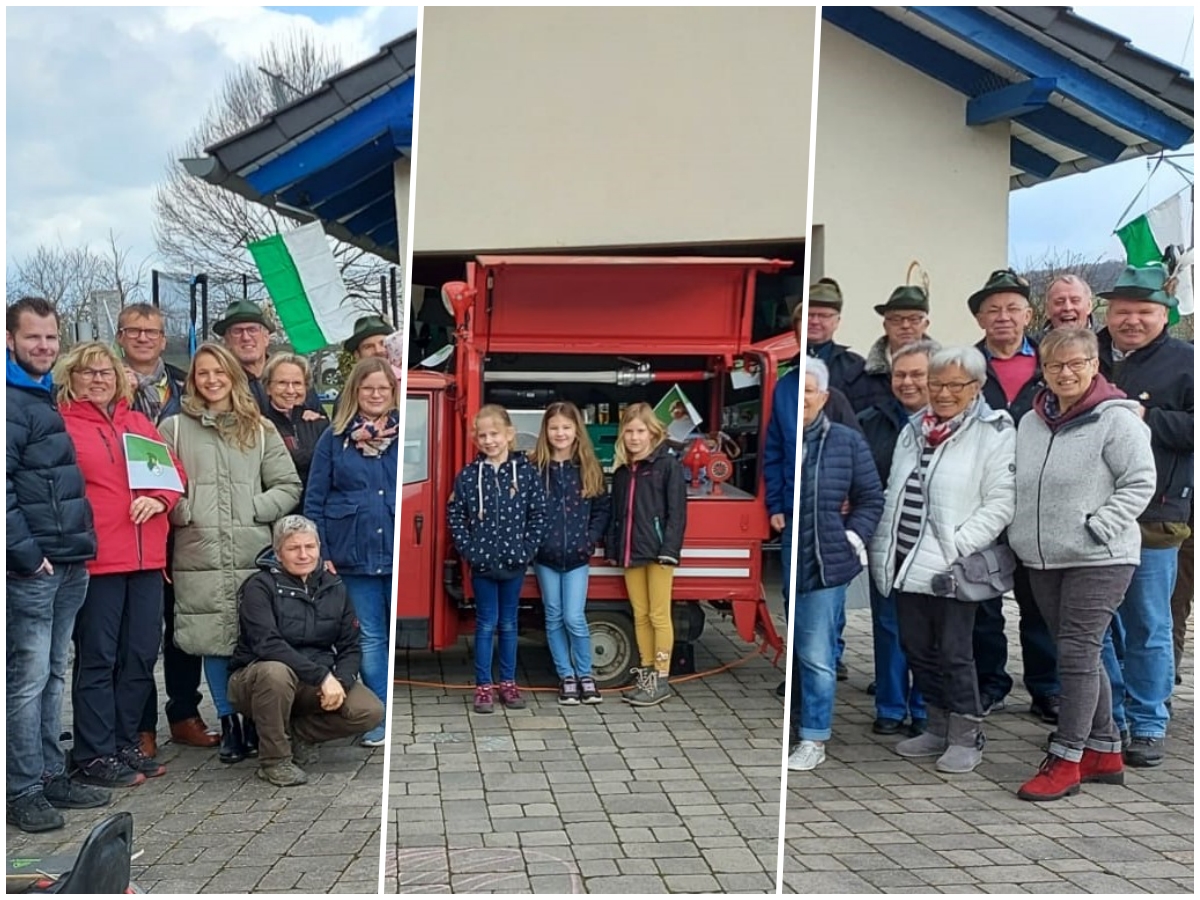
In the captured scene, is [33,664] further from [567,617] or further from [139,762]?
[567,617]

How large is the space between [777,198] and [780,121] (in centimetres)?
17

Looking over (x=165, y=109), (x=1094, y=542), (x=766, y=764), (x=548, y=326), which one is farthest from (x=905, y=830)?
(x=165, y=109)

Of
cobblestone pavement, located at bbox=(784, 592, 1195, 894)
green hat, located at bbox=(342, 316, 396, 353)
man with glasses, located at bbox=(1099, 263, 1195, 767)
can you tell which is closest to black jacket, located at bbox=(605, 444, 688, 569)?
green hat, located at bbox=(342, 316, 396, 353)

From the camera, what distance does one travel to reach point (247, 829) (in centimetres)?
225

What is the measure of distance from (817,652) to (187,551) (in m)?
1.47

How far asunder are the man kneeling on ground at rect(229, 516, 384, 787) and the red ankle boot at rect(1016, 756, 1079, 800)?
1556 millimetres

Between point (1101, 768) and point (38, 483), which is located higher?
point (38, 483)

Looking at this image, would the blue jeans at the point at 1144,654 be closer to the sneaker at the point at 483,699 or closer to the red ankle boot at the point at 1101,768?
the red ankle boot at the point at 1101,768

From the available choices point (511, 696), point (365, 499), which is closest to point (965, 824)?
point (511, 696)

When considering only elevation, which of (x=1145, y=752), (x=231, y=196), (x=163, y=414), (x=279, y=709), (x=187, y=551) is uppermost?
(x=231, y=196)

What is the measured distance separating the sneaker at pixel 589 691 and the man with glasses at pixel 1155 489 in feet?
4.56

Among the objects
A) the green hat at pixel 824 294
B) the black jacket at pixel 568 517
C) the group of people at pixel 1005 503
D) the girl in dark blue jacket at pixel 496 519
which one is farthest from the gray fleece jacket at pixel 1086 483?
the girl in dark blue jacket at pixel 496 519

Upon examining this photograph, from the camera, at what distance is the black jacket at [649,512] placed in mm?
2145

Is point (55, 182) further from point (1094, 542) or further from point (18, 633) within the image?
point (1094, 542)
